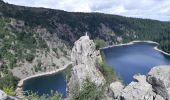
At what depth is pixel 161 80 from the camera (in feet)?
196

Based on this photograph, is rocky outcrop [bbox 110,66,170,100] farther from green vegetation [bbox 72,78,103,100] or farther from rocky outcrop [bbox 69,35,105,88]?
rocky outcrop [bbox 69,35,105,88]

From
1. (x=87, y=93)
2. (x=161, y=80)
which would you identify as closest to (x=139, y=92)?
(x=161, y=80)

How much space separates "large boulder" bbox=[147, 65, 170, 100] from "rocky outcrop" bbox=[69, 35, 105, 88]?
2809cm

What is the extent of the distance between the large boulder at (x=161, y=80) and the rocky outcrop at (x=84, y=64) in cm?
2809

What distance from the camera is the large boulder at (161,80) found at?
5888 centimetres

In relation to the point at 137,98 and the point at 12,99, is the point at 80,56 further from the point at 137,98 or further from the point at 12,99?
the point at 12,99

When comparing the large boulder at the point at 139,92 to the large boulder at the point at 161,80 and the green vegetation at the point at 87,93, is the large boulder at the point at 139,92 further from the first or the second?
the green vegetation at the point at 87,93

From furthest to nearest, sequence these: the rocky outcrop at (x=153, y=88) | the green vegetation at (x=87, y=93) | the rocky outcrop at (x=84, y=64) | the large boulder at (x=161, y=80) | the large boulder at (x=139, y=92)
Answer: the rocky outcrop at (x=84, y=64), the green vegetation at (x=87, y=93), the large boulder at (x=139, y=92), the rocky outcrop at (x=153, y=88), the large boulder at (x=161, y=80)

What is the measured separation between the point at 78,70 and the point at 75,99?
877 inches

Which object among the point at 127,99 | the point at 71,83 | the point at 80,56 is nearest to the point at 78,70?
the point at 71,83

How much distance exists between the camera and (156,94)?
59.8 m

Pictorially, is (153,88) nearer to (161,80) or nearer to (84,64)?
(161,80)

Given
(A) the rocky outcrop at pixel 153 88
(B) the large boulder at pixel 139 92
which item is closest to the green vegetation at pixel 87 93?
(A) the rocky outcrop at pixel 153 88

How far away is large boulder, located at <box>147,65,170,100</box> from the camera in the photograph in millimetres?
58875
